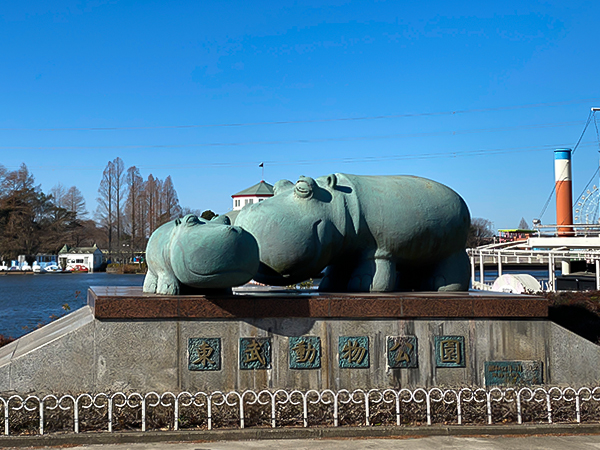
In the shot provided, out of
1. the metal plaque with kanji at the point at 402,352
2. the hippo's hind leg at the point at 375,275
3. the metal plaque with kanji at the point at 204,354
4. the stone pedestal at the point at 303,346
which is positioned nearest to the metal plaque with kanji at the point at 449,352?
the stone pedestal at the point at 303,346

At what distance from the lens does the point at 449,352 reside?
251 inches

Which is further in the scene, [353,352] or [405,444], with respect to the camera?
[353,352]

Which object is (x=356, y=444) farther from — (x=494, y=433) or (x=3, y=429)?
(x=3, y=429)

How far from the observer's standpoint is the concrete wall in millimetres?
5988

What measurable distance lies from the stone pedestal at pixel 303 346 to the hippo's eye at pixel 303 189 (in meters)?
1.24

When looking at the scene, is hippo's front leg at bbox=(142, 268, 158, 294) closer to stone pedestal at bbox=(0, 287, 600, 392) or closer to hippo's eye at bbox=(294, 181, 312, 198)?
stone pedestal at bbox=(0, 287, 600, 392)

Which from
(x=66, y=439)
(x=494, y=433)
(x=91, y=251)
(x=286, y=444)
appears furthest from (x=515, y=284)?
(x=91, y=251)

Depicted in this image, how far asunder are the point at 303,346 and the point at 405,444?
60.4 inches

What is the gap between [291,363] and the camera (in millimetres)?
6188

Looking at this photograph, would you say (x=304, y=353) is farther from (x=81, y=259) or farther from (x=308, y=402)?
(x=81, y=259)

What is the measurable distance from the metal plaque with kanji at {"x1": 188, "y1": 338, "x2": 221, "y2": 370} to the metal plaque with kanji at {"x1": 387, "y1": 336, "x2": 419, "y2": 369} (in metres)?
1.82

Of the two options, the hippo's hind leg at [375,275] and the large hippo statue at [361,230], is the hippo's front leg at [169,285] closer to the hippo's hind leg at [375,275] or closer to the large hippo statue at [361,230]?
the large hippo statue at [361,230]

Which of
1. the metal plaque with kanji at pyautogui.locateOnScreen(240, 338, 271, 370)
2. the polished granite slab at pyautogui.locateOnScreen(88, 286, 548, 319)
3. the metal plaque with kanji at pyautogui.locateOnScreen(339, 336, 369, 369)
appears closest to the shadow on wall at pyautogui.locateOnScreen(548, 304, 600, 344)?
the polished granite slab at pyautogui.locateOnScreen(88, 286, 548, 319)

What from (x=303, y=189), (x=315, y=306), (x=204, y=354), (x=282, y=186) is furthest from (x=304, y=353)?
(x=282, y=186)
